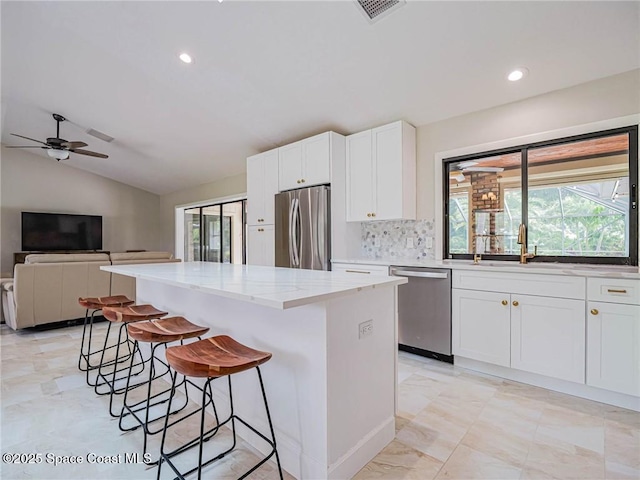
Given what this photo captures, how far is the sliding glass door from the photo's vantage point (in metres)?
6.43

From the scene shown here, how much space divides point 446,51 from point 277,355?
2.47m

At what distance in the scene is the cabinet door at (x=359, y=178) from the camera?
11.7 ft

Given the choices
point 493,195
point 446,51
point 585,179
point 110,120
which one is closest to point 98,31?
point 110,120

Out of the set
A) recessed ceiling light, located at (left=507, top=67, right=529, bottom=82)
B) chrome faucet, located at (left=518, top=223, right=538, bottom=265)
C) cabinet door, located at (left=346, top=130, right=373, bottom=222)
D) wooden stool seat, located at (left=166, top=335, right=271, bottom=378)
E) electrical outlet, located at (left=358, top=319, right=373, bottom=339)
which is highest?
recessed ceiling light, located at (left=507, top=67, right=529, bottom=82)

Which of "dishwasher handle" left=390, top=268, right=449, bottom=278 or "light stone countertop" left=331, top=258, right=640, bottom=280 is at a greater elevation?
"light stone countertop" left=331, top=258, right=640, bottom=280

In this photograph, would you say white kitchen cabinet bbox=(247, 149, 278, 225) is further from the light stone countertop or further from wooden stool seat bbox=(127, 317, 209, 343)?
wooden stool seat bbox=(127, 317, 209, 343)

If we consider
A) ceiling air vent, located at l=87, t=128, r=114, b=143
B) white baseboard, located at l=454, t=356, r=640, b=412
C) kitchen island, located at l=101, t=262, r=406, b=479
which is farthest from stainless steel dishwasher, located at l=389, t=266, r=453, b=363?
ceiling air vent, located at l=87, t=128, r=114, b=143

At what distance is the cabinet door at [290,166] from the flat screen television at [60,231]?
5.25m

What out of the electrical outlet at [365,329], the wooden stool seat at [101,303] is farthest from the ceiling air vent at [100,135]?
the electrical outlet at [365,329]

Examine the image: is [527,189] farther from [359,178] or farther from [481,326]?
[359,178]

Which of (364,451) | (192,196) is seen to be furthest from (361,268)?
(192,196)

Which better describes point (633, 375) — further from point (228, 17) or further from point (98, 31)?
point (98, 31)

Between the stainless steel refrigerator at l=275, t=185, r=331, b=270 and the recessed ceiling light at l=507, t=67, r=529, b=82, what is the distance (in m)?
1.89

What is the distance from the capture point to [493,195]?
10.4 ft
